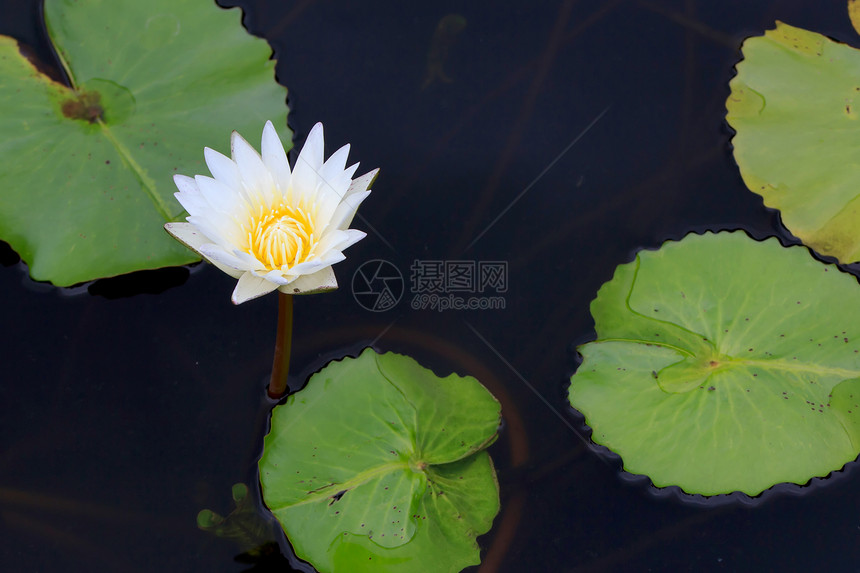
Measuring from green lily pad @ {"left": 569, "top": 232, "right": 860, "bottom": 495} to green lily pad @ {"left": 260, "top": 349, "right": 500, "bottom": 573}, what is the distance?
1.68 ft

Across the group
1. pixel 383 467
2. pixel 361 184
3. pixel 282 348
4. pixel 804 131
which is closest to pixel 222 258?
pixel 361 184

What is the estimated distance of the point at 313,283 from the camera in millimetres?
2072

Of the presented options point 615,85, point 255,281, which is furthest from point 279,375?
point 615,85

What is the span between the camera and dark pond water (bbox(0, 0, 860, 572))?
2.70 m

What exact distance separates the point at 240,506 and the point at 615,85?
2.84 meters

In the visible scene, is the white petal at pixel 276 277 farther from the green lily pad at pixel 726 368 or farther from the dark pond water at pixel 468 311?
the green lily pad at pixel 726 368

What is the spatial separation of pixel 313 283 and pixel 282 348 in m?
Result: 0.58

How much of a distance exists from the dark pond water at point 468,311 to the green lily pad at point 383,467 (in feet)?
0.86

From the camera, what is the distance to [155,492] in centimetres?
270

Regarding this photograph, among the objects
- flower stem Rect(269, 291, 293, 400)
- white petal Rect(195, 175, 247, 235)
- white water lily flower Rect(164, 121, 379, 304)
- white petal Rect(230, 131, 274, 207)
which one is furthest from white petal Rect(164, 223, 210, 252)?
flower stem Rect(269, 291, 293, 400)

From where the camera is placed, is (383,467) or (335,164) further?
(383,467)

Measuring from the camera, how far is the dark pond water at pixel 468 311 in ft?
8.84

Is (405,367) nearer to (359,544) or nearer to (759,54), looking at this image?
(359,544)

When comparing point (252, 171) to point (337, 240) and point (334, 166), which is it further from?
point (337, 240)
